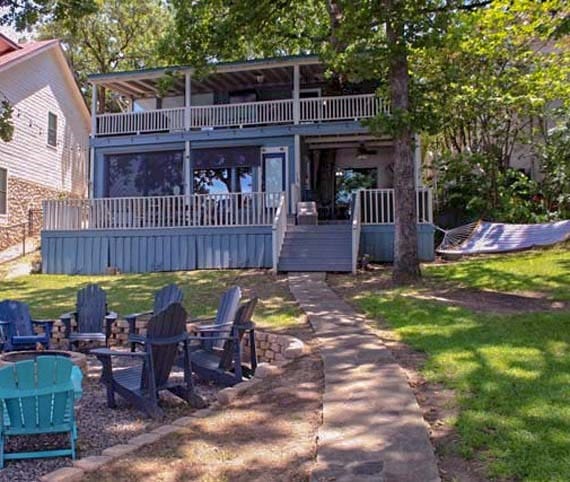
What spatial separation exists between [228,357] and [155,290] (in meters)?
6.11

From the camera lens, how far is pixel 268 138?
1756 centimetres

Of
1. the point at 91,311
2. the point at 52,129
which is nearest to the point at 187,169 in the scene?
the point at 52,129

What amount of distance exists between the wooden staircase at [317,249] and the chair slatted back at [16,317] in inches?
261

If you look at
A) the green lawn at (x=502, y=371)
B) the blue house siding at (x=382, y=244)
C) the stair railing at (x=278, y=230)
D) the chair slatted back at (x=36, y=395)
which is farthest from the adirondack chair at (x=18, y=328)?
the blue house siding at (x=382, y=244)

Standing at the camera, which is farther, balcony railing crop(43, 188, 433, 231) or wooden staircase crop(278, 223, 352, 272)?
balcony railing crop(43, 188, 433, 231)

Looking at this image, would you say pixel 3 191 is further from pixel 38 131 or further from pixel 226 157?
pixel 226 157

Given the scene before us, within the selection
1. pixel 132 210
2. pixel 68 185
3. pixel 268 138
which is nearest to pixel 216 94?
pixel 268 138

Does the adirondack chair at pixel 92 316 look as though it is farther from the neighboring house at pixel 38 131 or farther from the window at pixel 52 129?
the window at pixel 52 129

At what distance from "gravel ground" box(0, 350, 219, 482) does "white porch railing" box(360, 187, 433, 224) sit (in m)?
10.0

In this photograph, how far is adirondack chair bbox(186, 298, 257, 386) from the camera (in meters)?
5.92

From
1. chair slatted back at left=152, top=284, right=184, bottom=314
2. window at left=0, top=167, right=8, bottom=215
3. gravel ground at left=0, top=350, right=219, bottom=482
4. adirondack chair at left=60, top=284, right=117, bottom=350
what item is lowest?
gravel ground at left=0, top=350, right=219, bottom=482

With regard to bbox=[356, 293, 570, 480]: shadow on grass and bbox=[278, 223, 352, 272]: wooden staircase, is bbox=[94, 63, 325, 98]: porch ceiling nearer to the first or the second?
bbox=[278, 223, 352, 272]: wooden staircase

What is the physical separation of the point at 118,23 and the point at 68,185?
10.3 meters

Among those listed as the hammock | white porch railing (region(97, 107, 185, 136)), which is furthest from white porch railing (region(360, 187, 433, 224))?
white porch railing (region(97, 107, 185, 136))
